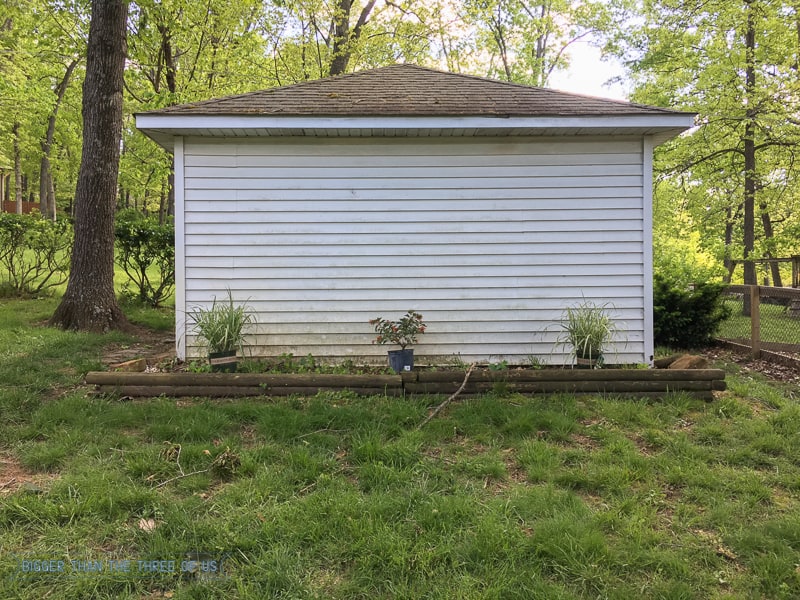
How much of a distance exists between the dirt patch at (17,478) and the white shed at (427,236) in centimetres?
229

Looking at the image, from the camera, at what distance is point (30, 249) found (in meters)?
8.45

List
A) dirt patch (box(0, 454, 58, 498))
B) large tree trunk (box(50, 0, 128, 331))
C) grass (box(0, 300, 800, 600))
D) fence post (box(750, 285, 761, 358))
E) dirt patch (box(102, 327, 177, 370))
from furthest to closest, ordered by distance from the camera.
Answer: large tree trunk (box(50, 0, 128, 331)), fence post (box(750, 285, 761, 358)), dirt patch (box(102, 327, 177, 370)), dirt patch (box(0, 454, 58, 498)), grass (box(0, 300, 800, 600))

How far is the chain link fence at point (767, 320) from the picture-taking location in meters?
5.65

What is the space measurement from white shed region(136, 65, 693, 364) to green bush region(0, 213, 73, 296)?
4.44 meters

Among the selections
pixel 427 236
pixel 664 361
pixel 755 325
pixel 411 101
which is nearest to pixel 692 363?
pixel 664 361

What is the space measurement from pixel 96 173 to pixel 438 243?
15.6 feet

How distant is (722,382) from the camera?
4.39 metres

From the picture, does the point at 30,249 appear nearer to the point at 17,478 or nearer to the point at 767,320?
the point at 17,478

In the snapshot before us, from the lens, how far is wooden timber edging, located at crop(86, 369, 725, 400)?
4.32 m

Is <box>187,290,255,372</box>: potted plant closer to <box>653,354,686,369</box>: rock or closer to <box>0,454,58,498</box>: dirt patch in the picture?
<box>0,454,58,498</box>: dirt patch

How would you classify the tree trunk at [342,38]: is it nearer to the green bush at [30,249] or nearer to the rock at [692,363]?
the green bush at [30,249]

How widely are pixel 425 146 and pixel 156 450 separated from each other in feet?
13.2

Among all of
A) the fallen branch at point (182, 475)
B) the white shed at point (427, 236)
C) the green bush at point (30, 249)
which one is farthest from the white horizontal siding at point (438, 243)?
the green bush at point (30, 249)

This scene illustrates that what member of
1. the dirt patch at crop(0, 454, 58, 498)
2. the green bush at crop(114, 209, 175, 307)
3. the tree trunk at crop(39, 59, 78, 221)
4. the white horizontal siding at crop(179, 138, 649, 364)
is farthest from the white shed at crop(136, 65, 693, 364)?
the tree trunk at crop(39, 59, 78, 221)
